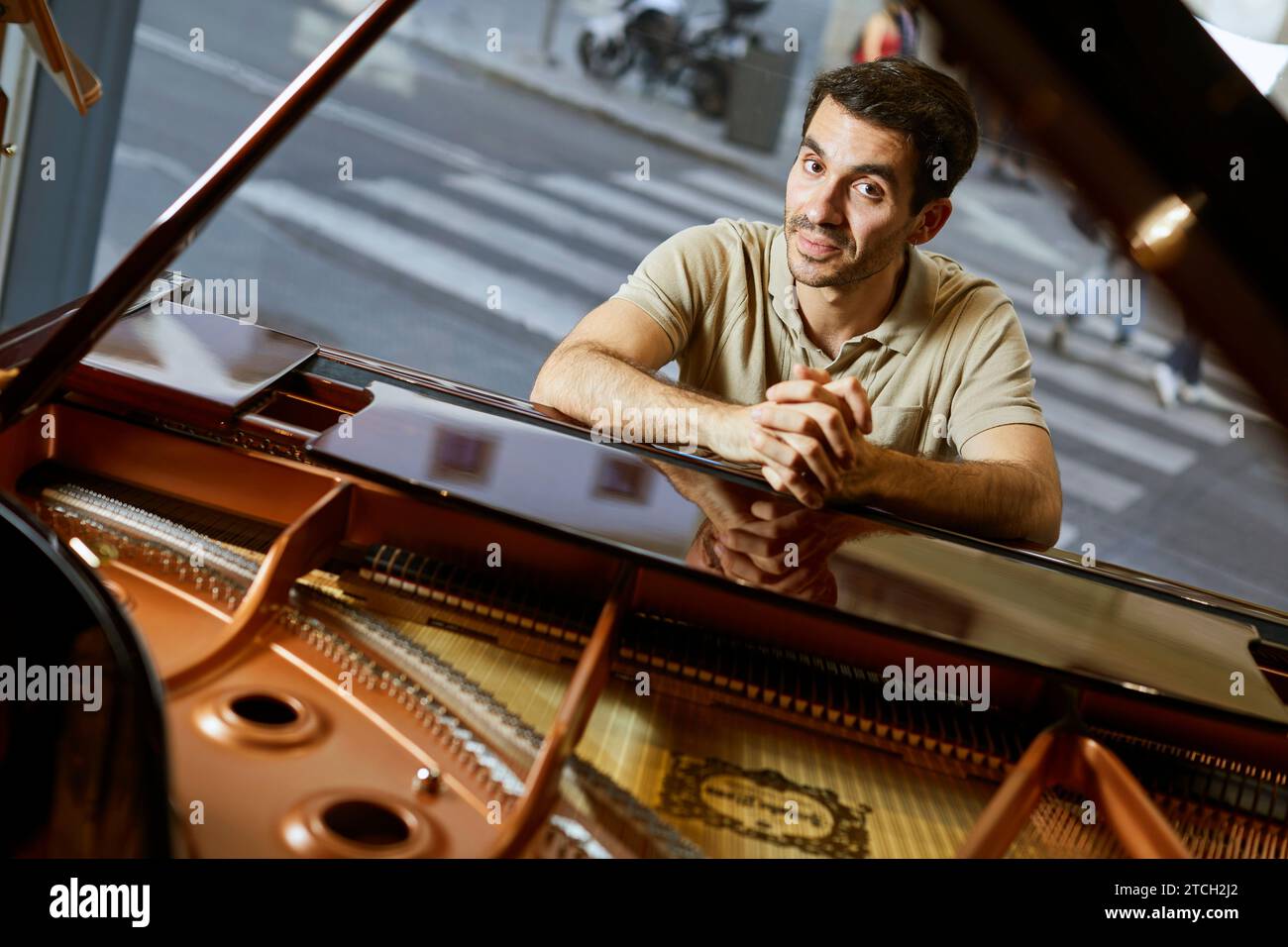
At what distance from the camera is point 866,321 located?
2.86m

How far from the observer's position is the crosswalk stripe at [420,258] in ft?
21.1

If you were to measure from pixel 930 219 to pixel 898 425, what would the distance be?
47 centimetres

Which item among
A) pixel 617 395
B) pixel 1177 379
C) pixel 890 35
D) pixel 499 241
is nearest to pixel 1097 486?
pixel 1177 379

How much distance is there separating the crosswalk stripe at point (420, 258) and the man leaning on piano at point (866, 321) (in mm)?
3457

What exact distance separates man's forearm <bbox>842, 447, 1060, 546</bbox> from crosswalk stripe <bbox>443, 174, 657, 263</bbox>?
17.0ft

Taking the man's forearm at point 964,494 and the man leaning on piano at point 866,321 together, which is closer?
the man's forearm at point 964,494

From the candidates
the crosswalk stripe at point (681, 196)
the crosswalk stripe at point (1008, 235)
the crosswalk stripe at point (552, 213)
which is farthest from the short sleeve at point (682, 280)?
the crosswalk stripe at point (1008, 235)

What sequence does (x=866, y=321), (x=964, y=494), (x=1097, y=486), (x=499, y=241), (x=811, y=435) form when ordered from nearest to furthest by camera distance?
(x=811, y=435) → (x=964, y=494) → (x=866, y=321) → (x=1097, y=486) → (x=499, y=241)

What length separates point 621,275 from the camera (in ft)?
23.2

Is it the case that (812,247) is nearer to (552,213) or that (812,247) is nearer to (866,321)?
(866,321)

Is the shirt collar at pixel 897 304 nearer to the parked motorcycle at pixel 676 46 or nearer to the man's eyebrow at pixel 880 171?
the man's eyebrow at pixel 880 171

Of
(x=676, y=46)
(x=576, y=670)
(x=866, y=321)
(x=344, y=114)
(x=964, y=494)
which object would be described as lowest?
(x=576, y=670)
